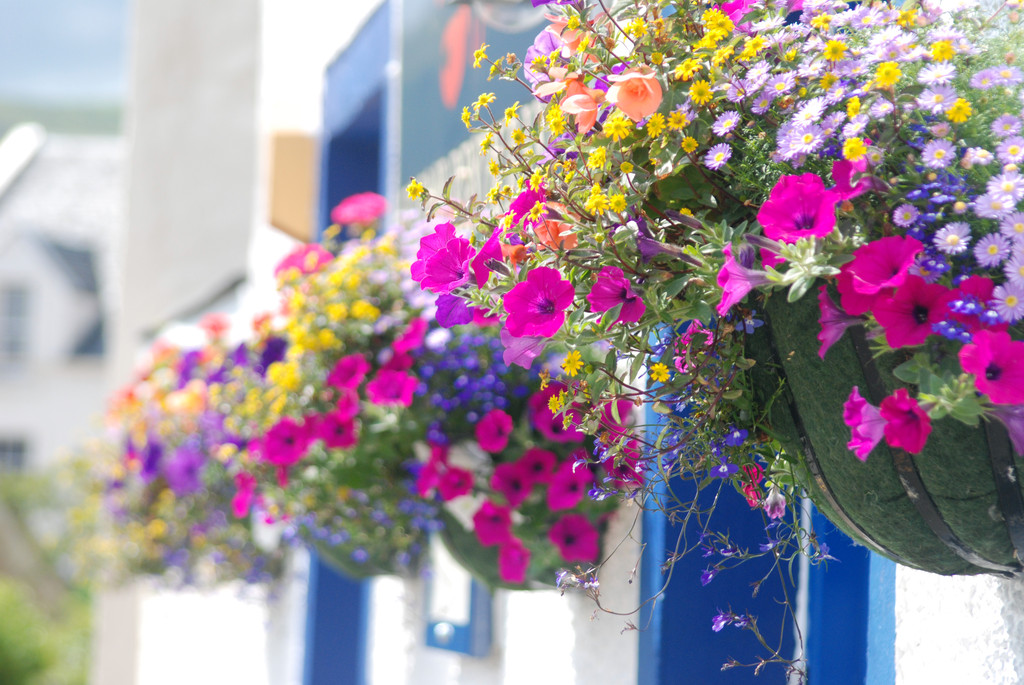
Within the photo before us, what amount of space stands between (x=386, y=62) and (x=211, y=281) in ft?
8.81

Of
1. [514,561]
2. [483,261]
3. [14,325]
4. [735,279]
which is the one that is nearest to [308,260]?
[514,561]

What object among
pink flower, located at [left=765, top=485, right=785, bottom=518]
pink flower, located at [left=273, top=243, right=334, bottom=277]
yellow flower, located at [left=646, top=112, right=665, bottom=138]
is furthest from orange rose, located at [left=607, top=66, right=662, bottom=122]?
pink flower, located at [left=273, top=243, right=334, bottom=277]

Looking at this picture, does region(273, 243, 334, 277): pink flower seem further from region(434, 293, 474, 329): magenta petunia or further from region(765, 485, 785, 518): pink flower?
region(765, 485, 785, 518): pink flower

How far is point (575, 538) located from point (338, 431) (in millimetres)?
582

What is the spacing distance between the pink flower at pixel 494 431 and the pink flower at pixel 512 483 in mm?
44

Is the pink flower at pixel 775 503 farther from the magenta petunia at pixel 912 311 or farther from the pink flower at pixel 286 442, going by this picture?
the pink flower at pixel 286 442

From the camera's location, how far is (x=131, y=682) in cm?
818

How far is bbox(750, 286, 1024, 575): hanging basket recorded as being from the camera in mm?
1152

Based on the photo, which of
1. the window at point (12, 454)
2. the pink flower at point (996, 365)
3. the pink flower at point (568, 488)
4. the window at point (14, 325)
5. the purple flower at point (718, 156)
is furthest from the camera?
the window at point (12, 454)

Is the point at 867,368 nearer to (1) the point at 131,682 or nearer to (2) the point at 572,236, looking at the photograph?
(2) the point at 572,236

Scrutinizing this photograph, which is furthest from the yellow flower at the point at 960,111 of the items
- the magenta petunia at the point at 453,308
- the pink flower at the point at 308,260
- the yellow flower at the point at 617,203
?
the pink flower at the point at 308,260

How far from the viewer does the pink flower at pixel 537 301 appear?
4.03 feet

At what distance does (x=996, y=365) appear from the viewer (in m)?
0.98

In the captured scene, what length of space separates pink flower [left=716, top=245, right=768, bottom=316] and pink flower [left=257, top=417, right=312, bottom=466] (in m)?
1.56
